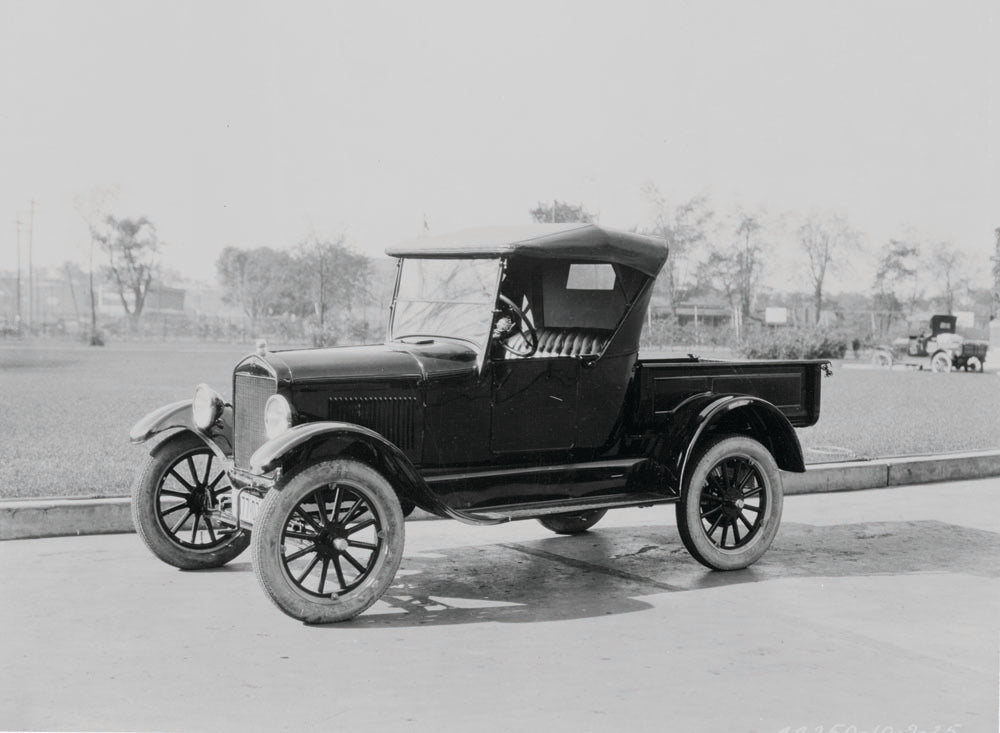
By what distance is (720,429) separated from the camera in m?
6.90

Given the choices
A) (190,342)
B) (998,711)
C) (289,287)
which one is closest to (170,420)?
(998,711)

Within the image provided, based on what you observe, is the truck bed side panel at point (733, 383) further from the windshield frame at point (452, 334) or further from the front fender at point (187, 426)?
the front fender at point (187, 426)

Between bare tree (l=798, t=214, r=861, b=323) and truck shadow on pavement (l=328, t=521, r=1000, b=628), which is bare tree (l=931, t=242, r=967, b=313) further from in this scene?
truck shadow on pavement (l=328, t=521, r=1000, b=628)

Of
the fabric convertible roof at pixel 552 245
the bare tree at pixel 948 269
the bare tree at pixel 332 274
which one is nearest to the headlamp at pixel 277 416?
the fabric convertible roof at pixel 552 245

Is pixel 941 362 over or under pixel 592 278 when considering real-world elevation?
under

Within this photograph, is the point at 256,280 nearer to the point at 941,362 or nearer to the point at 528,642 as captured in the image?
the point at 941,362

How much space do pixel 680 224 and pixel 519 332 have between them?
106 ft

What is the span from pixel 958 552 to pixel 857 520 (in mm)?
1111

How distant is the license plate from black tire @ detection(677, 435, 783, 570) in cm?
242

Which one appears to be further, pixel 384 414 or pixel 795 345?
pixel 795 345

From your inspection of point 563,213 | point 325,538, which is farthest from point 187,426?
point 563,213

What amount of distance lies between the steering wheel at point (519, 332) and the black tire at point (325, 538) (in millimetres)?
1123

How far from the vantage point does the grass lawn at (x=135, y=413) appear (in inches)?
353

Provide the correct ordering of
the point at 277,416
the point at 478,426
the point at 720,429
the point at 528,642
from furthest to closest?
the point at 720,429, the point at 478,426, the point at 277,416, the point at 528,642
